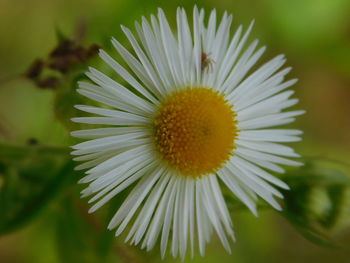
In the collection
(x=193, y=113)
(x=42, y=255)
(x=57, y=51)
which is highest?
(x=57, y=51)

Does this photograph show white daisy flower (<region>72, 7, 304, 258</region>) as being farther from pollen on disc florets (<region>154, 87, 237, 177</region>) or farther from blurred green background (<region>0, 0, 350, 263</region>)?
blurred green background (<region>0, 0, 350, 263</region>)

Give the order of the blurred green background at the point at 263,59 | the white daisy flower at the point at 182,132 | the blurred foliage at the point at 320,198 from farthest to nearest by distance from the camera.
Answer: the blurred green background at the point at 263,59
the blurred foliage at the point at 320,198
the white daisy flower at the point at 182,132

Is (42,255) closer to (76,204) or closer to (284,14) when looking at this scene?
(76,204)

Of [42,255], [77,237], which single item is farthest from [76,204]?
[42,255]

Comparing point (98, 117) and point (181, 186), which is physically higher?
point (98, 117)

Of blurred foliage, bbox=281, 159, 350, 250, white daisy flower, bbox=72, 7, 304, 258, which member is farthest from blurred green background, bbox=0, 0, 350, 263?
white daisy flower, bbox=72, 7, 304, 258

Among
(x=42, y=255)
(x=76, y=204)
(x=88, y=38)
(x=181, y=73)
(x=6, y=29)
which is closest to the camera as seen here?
(x=181, y=73)

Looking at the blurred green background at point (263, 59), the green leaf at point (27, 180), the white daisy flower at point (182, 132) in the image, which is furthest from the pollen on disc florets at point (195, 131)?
the blurred green background at point (263, 59)

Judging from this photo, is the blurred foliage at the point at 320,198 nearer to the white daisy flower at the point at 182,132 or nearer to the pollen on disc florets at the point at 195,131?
the white daisy flower at the point at 182,132
